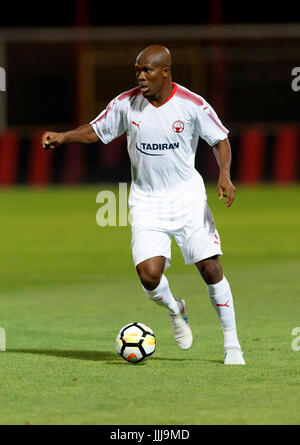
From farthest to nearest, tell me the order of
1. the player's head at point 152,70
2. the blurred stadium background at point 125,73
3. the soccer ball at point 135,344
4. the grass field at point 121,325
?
the blurred stadium background at point 125,73 < the soccer ball at point 135,344 < the player's head at point 152,70 < the grass field at point 121,325

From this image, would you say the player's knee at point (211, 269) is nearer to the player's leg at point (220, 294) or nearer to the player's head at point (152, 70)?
the player's leg at point (220, 294)

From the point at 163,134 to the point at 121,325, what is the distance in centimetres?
240

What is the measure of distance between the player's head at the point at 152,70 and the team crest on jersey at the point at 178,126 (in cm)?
27

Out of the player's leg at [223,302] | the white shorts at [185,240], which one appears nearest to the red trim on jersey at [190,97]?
the white shorts at [185,240]

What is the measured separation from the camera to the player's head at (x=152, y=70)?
328 inches

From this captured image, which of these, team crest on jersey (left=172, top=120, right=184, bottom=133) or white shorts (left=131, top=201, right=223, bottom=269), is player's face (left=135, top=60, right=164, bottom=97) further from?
white shorts (left=131, top=201, right=223, bottom=269)

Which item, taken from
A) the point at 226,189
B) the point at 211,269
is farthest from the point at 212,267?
the point at 226,189

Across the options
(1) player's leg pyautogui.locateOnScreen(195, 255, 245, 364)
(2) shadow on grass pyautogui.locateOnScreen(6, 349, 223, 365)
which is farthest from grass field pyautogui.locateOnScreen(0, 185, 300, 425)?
(1) player's leg pyautogui.locateOnScreen(195, 255, 245, 364)

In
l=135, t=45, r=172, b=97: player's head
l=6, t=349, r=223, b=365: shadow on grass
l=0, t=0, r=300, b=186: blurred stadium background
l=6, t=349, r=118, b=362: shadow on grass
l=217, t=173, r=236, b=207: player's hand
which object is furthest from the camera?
l=0, t=0, r=300, b=186: blurred stadium background

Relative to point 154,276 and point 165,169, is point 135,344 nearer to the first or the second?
point 154,276

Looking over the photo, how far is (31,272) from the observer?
14.4 m

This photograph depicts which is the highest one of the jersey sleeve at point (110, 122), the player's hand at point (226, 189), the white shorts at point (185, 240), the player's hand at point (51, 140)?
the jersey sleeve at point (110, 122)

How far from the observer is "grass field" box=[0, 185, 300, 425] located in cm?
700

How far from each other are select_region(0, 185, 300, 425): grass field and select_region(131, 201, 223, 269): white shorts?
79 cm
